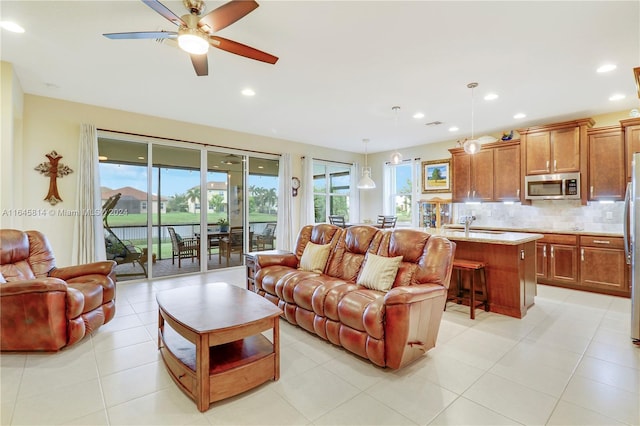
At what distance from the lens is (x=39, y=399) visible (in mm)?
1997

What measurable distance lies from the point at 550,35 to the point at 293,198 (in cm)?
526

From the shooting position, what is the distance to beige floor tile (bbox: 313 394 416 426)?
5.87 feet

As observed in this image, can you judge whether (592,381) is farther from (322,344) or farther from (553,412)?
(322,344)

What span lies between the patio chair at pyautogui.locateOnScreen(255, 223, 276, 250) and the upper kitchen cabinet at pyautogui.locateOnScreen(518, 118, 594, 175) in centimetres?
507

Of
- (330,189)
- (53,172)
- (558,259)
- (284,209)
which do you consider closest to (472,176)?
(558,259)

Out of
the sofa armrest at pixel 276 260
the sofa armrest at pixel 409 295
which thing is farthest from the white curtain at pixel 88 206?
the sofa armrest at pixel 409 295

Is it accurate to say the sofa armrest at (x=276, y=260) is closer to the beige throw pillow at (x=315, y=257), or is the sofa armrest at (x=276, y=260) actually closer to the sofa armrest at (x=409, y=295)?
the beige throw pillow at (x=315, y=257)

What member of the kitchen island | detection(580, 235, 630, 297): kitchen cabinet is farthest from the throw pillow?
detection(580, 235, 630, 297): kitchen cabinet

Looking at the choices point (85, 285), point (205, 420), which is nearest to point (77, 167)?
point (85, 285)

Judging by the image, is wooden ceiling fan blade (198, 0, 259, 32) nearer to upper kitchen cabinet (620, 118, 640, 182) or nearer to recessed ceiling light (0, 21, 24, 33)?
recessed ceiling light (0, 21, 24, 33)

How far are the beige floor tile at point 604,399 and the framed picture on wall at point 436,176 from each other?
4.92m

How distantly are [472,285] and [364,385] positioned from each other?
6.44ft

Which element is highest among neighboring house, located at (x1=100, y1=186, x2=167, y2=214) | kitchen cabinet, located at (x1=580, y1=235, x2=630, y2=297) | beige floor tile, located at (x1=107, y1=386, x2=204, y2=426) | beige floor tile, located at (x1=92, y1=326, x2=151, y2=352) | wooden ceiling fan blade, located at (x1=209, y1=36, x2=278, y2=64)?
wooden ceiling fan blade, located at (x1=209, y1=36, x2=278, y2=64)

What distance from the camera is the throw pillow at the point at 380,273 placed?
2791 millimetres
